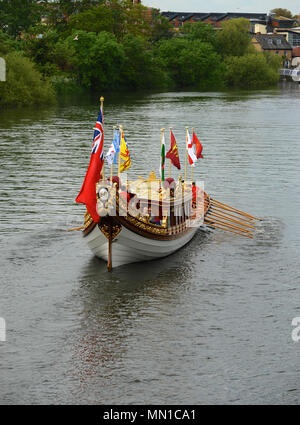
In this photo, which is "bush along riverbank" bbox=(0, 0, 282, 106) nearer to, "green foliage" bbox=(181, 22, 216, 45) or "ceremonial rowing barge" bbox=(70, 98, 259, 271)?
"green foliage" bbox=(181, 22, 216, 45)

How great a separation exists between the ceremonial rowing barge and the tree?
10971 cm

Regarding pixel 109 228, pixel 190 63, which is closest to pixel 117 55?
pixel 190 63

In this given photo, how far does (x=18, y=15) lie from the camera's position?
14200 cm

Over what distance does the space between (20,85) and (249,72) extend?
7774 cm

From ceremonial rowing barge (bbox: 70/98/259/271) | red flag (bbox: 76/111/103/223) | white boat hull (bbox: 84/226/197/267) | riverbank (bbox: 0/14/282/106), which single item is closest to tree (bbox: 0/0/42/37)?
riverbank (bbox: 0/14/282/106)

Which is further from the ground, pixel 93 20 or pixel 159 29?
pixel 159 29

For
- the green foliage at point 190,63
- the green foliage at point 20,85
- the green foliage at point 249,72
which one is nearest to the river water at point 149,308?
the green foliage at point 20,85

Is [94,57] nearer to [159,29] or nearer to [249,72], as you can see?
[249,72]

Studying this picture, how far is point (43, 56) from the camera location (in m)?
121

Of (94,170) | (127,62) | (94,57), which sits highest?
(127,62)

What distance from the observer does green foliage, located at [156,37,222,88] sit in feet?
533
